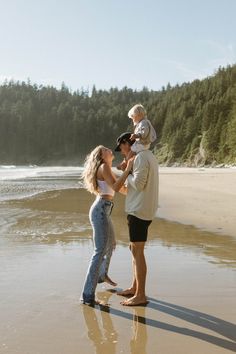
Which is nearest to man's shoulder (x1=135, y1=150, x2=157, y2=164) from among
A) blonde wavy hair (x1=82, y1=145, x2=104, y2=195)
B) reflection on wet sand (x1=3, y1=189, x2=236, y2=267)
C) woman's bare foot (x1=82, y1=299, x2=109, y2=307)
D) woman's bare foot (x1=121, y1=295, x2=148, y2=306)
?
blonde wavy hair (x1=82, y1=145, x2=104, y2=195)

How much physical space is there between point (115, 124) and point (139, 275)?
17276 cm

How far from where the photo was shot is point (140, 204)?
501 centimetres

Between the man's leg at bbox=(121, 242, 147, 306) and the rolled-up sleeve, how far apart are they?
25.4 inches

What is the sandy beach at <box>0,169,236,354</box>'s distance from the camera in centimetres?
397

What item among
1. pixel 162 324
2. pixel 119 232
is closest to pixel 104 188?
pixel 162 324

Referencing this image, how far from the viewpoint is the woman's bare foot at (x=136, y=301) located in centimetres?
506

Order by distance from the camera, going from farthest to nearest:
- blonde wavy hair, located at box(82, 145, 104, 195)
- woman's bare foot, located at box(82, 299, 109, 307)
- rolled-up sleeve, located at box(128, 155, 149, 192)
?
1. blonde wavy hair, located at box(82, 145, 104, 195)
2. woman's bare foot, located at box(82, 299, 109, 307)
3. rolled-up sleeve, located at box(128, 155, 149, 192)

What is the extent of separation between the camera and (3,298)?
519 centimetres

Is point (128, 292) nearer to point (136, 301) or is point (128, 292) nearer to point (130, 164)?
point (136, 301)

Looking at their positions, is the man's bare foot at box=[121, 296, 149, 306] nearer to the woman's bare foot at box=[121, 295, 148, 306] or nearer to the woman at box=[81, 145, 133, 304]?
the woman's bare foot at box=[121, 295, 148, 306]

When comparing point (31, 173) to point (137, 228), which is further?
point (31, 173)

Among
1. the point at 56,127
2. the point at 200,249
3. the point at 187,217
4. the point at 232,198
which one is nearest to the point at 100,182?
the point at 200,249

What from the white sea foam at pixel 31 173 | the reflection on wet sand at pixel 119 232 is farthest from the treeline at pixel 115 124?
the reflection on wet sand at pixel 119 232

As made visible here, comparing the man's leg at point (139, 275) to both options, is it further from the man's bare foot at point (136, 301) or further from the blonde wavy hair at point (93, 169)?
the blonde wavy hair at point (93, 169)
